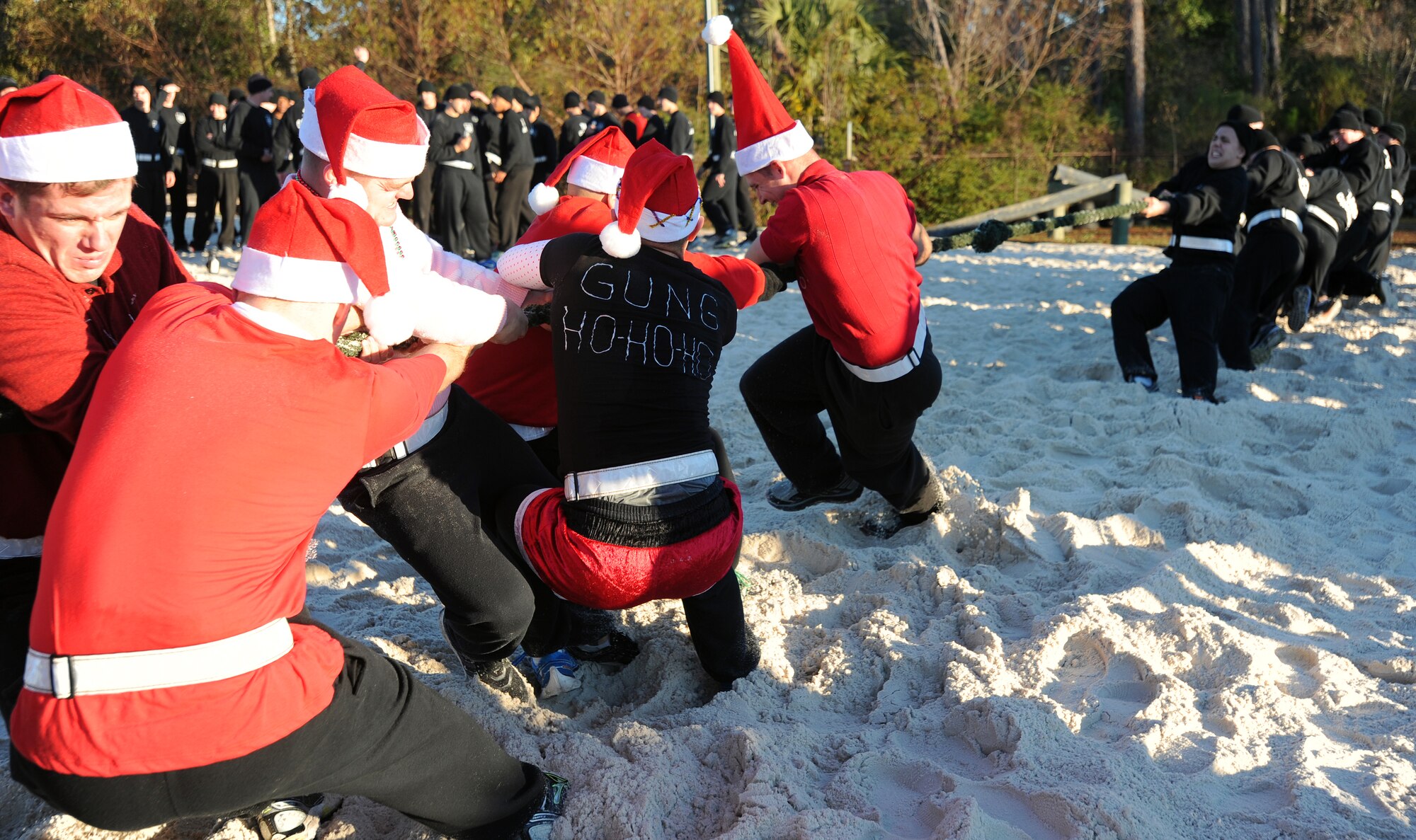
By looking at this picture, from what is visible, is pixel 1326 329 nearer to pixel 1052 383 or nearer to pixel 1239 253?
pixel 1239 253

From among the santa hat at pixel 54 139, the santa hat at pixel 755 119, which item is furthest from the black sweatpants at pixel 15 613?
the santa hat at pixel 755 119

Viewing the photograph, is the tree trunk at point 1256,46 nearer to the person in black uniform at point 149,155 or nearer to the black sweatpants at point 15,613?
the person in black uniform at point 149,155

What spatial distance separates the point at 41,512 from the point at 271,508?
28.1 inches

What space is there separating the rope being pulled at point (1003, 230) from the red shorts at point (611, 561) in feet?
5.98

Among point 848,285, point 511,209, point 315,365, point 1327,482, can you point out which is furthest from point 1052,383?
point 511,209

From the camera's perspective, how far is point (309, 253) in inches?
70.9

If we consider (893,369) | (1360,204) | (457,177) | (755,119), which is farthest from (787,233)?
(457,177)

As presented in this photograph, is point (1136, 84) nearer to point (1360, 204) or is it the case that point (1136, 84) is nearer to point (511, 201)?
point (1360, 204)

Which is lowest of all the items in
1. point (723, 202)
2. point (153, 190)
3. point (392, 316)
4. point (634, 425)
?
point (723, 202)

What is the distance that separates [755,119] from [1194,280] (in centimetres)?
304

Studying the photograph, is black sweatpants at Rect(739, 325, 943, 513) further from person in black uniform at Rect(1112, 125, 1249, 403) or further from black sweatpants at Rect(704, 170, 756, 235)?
black sweatpants at Rect(704, 170, 756, 235)

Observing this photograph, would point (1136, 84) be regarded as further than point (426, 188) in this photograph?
Yes

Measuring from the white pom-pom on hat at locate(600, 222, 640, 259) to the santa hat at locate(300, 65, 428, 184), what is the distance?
55 cm

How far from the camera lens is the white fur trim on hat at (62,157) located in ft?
6.59
